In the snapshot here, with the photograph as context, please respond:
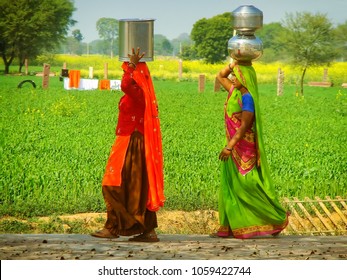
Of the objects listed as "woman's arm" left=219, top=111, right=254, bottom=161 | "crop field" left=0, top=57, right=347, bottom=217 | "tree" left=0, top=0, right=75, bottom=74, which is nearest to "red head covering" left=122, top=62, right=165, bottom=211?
"woman's arm" left=219, top=111, right=254, bottom=161

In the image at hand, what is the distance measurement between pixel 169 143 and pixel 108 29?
5.34 m

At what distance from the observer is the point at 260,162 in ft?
29.4

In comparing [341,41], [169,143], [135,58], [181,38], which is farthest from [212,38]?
[135,58]

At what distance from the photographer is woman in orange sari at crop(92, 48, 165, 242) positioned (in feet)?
28.3

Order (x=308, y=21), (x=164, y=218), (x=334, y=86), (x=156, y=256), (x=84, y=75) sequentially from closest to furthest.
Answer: (x=156, y=256), (x=164, y=218), (x=84, y=75), (x=334, y=86), (x=308, y=21)

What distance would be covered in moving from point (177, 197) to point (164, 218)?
47 cm

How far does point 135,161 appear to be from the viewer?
871 cm

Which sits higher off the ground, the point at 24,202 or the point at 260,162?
the point at 260,162

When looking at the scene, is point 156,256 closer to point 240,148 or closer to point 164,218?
point 240,148

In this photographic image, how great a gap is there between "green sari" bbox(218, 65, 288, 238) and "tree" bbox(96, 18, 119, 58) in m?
9.39

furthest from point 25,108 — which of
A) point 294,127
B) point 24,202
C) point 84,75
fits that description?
point 24,202

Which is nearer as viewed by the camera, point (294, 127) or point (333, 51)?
point (294, 127)

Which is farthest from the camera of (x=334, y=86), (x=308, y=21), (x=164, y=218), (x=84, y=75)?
(x=308, y=21)

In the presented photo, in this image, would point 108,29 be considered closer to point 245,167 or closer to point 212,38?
point 212,38
